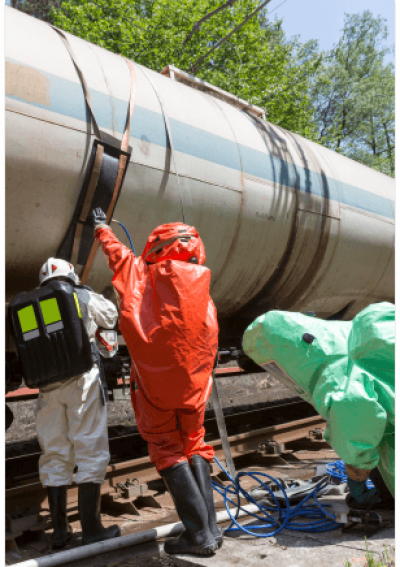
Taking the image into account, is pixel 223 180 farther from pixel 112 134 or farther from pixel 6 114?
pixel 6 114

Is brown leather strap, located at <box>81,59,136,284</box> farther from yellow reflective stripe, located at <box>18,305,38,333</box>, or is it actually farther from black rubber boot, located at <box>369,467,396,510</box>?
black rubber boot, located at <box>369,467,396,510</box>

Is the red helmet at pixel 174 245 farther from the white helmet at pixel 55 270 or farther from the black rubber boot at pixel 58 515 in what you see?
the black rubber boot at pixel 58 515

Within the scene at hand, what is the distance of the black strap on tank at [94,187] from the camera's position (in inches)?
130

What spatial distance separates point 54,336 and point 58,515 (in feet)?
3.60

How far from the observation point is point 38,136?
3.04 m

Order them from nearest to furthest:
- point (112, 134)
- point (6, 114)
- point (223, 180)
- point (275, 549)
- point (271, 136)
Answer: point (275, 549), point (6, 114), point (112, 134), point (223, 180), point (271, 136)

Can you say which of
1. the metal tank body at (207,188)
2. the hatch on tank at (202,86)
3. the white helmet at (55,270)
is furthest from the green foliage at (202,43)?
the white helmet at (55,270)

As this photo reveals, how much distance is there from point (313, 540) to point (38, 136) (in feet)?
9.52

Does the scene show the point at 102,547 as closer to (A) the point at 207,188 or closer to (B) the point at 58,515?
(B) the point at 58,515

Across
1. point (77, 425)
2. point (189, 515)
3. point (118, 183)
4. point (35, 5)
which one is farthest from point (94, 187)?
point (35, 5)

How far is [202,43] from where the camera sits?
16.1 metres

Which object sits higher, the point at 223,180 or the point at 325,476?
the point at 223,180

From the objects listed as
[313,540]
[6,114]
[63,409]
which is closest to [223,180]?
[6,114]

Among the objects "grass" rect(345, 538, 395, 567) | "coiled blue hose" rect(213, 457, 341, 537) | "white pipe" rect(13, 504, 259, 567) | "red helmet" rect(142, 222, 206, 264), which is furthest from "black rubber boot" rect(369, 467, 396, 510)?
"red helmet" rect(142, 222, 206, 264)
